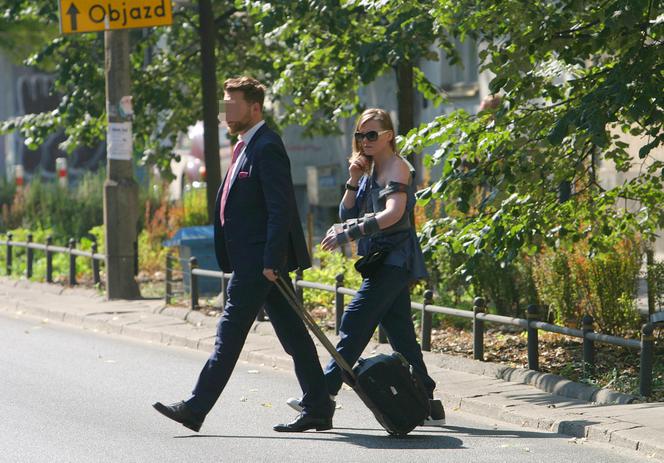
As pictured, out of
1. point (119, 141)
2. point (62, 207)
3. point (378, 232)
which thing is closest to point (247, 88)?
point (378, 232)

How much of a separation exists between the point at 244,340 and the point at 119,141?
310 inches

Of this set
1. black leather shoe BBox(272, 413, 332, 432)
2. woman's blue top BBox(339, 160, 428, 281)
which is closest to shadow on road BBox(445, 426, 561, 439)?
black leather shoe BBox(272, 413, 332, 432)

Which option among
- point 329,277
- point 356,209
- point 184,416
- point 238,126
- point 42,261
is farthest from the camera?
point 42,261

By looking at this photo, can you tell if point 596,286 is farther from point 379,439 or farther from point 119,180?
point 119,180

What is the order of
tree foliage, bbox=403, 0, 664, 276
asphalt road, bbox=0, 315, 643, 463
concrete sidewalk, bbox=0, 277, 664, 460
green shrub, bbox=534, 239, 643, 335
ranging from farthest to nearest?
green shrub, bbox=534, 239, 643, 335 < tree foliage, bbox=403, 0, 664, 276 < concrete sidewalk, bbox=0, 277, 664, 460 < asphalt road, bbox=0, 315, 643, 463

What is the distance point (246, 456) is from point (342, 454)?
51 centimetres

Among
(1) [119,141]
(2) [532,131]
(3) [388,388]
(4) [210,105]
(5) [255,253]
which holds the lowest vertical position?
(3) [388,388]

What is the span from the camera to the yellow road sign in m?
14.6

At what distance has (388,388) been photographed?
293 inches

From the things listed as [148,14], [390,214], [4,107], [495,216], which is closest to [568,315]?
[495,216]

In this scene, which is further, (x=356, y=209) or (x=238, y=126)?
(x=356, y=209)

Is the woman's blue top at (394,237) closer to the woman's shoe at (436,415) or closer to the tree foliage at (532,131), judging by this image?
the woman's shoe at (436,415)

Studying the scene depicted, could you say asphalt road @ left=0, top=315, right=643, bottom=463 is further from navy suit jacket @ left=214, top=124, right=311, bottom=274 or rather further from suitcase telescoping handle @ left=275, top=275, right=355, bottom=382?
navy suit jacket @ left=214, top=124, right=311, bottom=274

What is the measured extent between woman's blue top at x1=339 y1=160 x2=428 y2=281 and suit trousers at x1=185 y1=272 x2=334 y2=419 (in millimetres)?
578
